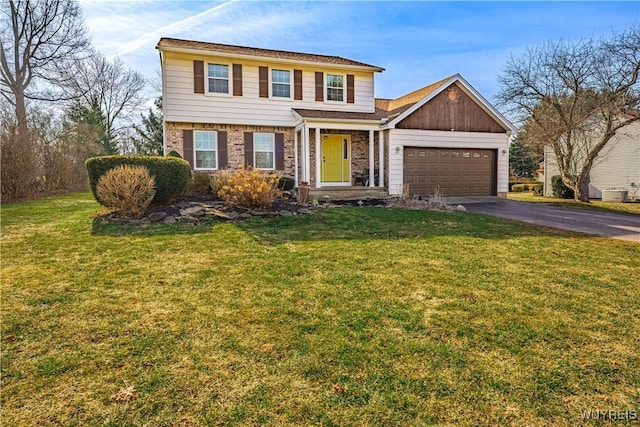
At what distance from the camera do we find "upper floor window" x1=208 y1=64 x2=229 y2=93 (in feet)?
46.4

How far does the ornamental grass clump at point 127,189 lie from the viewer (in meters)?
7.88

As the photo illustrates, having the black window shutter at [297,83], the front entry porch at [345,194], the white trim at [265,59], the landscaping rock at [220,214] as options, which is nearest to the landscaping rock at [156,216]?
the landscaping rock at [220,214]

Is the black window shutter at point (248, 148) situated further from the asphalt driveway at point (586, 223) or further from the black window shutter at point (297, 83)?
the asphalt driveway at point (586, 223)

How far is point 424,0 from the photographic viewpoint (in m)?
9.70

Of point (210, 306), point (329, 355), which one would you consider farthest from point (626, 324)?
point (210, 306)

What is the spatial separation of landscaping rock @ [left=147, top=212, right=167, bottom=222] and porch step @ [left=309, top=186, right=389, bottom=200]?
A: 18.1ft

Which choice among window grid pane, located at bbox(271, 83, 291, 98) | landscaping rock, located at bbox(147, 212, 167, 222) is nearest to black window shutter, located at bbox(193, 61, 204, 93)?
window grid pane, located at bbox(271, 83, 291, 98)

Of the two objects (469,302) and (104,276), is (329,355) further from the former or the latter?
(104,276)

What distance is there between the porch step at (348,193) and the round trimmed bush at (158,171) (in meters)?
4.79

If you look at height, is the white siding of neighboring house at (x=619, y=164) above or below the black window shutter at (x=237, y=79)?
below

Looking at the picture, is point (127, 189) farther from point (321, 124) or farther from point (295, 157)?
point (295, 157)

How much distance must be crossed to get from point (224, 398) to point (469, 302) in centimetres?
270

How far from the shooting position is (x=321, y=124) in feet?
45.2

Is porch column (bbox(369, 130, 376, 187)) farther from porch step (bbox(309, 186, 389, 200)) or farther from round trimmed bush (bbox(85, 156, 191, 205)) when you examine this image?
round trimmed bush (bbox(85, 156, 191, 205))
